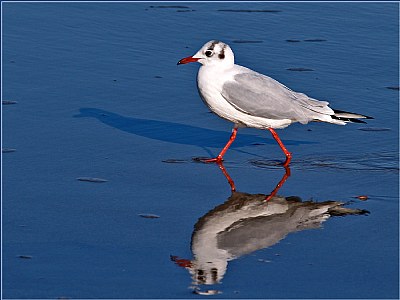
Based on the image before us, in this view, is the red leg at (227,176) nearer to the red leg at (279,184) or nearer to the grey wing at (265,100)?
the red leg at (279,184)

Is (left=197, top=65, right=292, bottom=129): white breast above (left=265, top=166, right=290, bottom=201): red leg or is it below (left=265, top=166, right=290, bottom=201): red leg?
above

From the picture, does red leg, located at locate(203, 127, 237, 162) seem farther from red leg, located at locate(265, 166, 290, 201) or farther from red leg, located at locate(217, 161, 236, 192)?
red leg, located at locate(265, 166, 290, 201)

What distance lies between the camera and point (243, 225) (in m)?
6.37

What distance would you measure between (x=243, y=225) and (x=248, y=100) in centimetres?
161

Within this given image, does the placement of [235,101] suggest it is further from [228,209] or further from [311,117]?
[228,209]

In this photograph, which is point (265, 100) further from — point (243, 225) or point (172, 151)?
point (243, 225)

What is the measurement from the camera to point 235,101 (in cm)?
775

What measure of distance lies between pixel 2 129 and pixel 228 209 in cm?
226

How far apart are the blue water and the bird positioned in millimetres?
235

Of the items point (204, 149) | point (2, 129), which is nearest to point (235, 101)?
point (204, 149)

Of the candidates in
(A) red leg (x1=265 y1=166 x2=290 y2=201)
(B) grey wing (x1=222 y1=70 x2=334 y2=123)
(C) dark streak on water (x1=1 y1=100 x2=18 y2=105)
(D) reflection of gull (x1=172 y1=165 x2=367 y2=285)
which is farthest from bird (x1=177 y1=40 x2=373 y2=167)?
(C) dark streak on water (x1=1 y1=100 x2=18 y2=105)

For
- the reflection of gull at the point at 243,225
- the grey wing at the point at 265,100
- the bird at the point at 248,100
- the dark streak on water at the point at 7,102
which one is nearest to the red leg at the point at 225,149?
the bird at the point at 248,100

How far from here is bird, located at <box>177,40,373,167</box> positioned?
7766 millimetres

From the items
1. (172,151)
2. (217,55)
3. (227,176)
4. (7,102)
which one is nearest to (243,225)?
(227,176)
